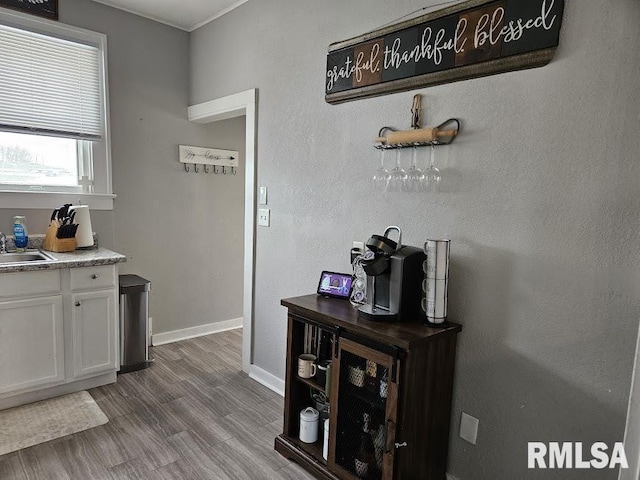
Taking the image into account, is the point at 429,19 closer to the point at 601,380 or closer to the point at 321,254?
the point at 321,254

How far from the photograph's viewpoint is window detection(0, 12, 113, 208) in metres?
2.80

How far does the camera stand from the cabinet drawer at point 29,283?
2.36 m

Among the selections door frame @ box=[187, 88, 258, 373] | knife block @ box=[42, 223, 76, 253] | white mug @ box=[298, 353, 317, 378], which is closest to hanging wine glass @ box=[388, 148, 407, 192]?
white mug @ box=[298, 353, 317, 378]

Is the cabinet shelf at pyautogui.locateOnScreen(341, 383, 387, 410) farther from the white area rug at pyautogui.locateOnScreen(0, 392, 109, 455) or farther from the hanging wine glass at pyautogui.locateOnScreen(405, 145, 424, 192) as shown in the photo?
the white area rug at pyautogui.locateOnScreen(0, 392, 109, 455)

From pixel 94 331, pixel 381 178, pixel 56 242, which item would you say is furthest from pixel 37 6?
pixel 381 178

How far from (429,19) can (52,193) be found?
274cm

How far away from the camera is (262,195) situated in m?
2.93

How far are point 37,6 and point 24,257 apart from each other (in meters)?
1.72

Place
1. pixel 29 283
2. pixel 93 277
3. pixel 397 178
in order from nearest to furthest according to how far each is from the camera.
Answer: pixel 397 178 → pixel 29 283 → pixel 93 277

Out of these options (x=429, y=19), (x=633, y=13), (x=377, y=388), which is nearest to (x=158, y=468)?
(x=377, y=388)

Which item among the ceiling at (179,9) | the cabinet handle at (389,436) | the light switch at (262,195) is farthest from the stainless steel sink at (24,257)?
the cabinet handle at (389,436)

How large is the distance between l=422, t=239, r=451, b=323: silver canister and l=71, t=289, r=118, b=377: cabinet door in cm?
213

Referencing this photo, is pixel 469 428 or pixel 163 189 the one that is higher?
pixel 163 189

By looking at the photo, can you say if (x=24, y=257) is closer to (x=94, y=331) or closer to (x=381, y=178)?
(x=94, y=331)
